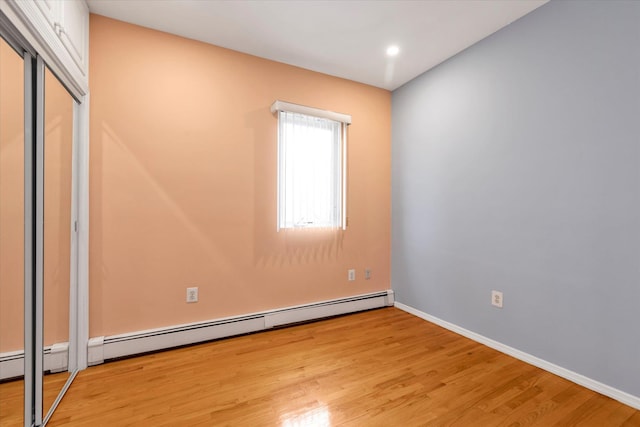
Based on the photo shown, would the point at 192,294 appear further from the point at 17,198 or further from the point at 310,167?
the point at 310,167

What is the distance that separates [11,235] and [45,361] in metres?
0.83

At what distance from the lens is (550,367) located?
199 cm

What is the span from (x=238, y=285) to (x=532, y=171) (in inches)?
99.5

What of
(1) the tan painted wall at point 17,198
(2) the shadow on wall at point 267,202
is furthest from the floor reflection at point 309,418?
(2) the shadow on wall at point 267,202

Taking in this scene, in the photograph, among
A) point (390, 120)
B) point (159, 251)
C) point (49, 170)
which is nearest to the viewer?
point (49, 170)

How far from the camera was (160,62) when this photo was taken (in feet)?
7.65

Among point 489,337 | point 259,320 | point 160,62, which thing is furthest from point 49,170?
point 489,337

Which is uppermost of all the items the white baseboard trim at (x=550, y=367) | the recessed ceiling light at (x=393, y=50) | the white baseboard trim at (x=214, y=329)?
the recessed ceiling light at (x=393, y=50)

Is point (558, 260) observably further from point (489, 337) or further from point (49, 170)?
point (49, 170)

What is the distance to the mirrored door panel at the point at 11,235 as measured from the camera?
3.82 ft

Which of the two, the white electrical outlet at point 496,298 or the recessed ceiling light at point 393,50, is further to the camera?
the recessed ceiling light at point 393,50

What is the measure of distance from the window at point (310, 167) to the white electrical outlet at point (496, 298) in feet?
4.83

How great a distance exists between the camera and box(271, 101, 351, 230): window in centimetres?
277

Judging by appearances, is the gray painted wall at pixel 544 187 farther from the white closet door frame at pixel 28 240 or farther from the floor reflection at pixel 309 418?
the white closet door frame at pixel 28 240
